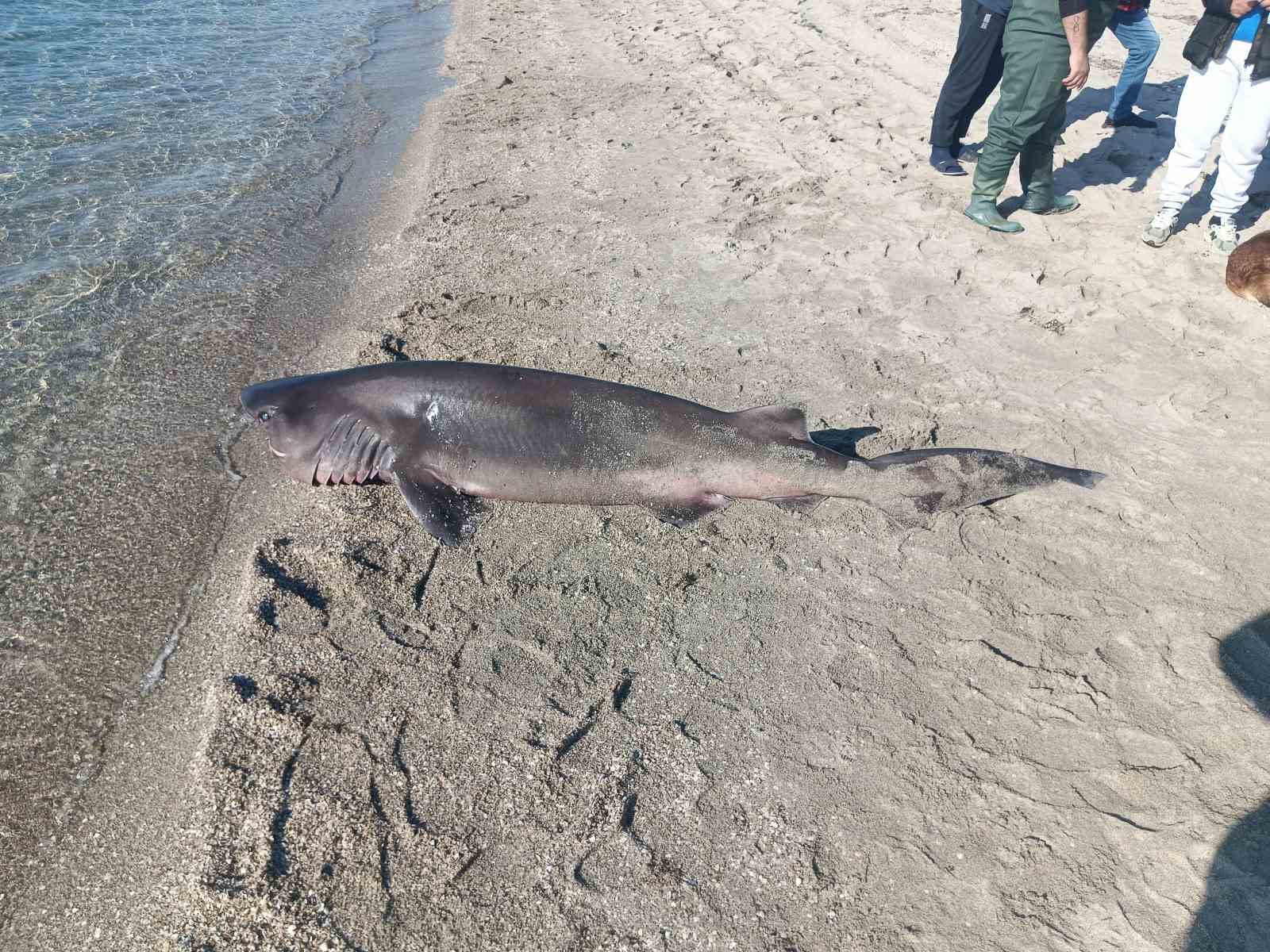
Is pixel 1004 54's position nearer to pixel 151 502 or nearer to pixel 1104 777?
pixel 1104 777

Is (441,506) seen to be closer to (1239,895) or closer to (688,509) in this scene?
(688,509)

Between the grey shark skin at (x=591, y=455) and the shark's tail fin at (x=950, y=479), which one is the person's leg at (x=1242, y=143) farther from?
the grey shark skin at (x=591, y=455)

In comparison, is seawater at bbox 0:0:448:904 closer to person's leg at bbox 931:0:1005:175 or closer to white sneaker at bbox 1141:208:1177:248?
person's leg at bbox 931:0:1005:175

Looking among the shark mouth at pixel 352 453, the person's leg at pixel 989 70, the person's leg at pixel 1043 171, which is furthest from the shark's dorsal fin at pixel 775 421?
the person's leg at pixel 989 70

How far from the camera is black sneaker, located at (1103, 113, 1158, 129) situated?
28.8 ft

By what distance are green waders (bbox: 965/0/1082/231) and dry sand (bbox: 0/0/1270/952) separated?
0.70 metres

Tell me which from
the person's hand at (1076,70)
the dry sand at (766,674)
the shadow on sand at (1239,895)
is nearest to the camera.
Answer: the shadow on sand at (1239,895)

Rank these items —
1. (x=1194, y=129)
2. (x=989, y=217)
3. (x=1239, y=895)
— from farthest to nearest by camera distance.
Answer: (x=989, y=217), (x=1194, y=129), (x=1239, y=895)

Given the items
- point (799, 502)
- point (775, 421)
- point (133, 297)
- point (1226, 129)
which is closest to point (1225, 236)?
point (1226, 129)

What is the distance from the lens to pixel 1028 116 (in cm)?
693

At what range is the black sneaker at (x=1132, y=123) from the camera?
8.77 metres

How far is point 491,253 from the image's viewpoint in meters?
7.50

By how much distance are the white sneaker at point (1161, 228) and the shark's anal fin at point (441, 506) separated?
612 centimetres

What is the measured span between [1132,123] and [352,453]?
8.99 m
